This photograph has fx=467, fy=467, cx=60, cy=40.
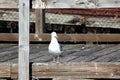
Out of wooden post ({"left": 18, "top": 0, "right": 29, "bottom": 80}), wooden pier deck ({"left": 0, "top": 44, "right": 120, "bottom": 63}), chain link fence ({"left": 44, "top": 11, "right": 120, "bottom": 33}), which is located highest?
wooden post ({"left": 18, "top": 0, "right": 29, "bottom": 80})

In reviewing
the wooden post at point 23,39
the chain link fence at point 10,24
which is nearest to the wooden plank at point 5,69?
the wooden post at point 23,39

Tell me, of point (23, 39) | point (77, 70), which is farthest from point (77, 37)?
point (23, 39)

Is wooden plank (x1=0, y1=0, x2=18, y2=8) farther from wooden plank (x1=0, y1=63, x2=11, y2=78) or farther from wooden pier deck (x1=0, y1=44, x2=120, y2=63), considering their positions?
wooden plank (x1=0, y1=63, x2=11, y2=78)

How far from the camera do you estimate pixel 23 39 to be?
16.6 feet

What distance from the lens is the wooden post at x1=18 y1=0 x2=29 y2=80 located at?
5.03 meters

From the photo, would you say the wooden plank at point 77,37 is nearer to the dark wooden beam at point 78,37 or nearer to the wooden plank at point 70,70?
the dark wooden beam at point 78,37

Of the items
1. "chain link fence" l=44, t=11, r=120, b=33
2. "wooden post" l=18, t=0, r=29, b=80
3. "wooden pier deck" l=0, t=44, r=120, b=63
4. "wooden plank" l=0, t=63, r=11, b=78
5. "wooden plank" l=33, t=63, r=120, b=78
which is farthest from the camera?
"chain link fence" l=44, t=11, r=120, b=33

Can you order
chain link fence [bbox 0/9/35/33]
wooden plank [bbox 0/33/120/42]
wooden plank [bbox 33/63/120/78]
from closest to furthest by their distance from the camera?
wooden plank [bbox 33/63/120/78]
wooden plank [bbox 0/33/120/42]
chain link fence [bbox 0/9/35/33]

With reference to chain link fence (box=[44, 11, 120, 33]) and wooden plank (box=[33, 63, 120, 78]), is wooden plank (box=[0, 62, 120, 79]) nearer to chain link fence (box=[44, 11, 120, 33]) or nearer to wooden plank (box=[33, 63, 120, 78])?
wooden plank (box=[33, 63, 120, 78])

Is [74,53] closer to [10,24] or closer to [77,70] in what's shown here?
[77,70]

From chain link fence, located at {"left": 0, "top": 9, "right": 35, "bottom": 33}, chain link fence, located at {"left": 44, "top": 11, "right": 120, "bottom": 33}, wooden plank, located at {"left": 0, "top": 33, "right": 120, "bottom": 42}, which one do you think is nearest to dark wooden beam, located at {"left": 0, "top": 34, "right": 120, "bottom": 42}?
wooden plank, located at {"left": 0, "top": 33, "right": 120, "bottom": 42}

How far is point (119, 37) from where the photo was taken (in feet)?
26.6

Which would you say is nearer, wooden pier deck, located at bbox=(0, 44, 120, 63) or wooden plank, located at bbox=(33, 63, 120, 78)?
wooden plank, located at bbox=(33, 63, 120, 78)

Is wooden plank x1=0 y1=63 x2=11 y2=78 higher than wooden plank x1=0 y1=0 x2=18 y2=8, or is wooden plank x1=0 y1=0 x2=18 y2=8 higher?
wooden plank x1=0 y1=0 x2=18 y2=8
